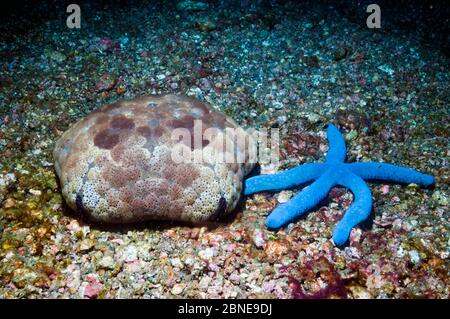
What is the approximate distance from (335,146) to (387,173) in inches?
24.1

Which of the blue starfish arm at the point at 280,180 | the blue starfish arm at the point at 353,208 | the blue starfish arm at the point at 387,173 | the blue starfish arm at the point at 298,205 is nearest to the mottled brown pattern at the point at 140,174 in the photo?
the blue starfish arm at the point at 280,180

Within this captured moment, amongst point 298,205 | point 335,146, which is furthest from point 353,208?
point 335,146

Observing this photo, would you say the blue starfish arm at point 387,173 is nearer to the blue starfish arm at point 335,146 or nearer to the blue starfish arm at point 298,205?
the blue starfish arm at point 335,146

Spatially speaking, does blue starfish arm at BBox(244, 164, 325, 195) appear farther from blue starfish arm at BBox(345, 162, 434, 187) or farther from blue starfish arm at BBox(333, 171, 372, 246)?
blue starfish arm at BBox(345, 162, 434, 187)

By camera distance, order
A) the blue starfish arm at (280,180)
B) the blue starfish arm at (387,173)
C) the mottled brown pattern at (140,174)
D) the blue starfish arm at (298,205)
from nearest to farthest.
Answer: the mottled brown pattern at (140,174) < the blue starfish arm at (298,205) < the blue starfish arm at (280,180) < the blue starfish arm at (387,173)

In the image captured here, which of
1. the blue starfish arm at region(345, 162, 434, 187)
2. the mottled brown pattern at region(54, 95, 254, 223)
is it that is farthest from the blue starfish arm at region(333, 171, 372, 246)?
the mottled brown pattern at region(54, 95, 254, 223)

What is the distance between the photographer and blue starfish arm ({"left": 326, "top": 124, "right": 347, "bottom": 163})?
3.94m

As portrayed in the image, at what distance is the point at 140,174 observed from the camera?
132 inches

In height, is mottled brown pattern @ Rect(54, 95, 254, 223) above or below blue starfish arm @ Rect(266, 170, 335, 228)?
above

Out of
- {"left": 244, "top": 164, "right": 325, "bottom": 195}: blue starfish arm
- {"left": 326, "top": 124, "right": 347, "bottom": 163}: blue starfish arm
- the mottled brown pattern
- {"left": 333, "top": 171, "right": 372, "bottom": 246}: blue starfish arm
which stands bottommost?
{"left": 333, "top": 171, "right": 372, "bottom": 246}: blue starfish arm

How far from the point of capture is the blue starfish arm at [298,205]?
11.4ft

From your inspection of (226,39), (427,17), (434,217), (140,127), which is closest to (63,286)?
(140,127)

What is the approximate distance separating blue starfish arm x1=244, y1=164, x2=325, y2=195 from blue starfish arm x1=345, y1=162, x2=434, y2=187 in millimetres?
494

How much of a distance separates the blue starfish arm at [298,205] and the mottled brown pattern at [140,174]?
43 cm
